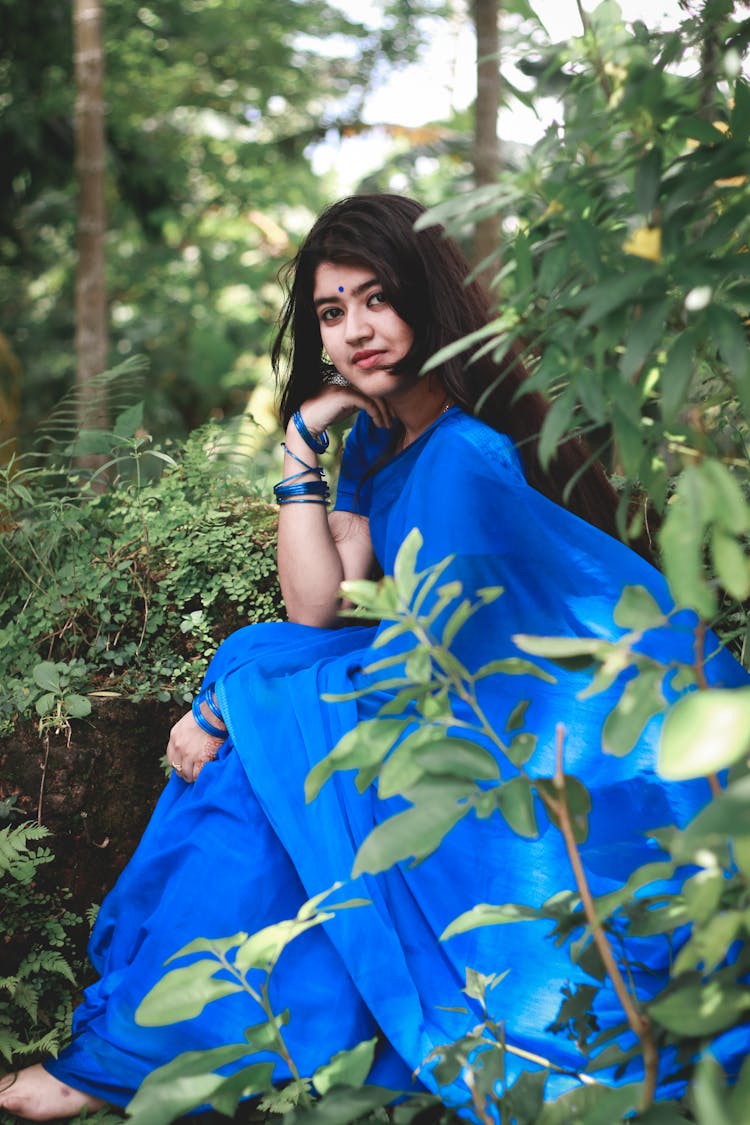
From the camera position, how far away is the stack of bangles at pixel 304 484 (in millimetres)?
2551

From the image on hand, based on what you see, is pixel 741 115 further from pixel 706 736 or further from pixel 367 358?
pixel 367 358

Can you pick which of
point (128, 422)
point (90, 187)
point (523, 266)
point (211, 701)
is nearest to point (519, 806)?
point (523, 266)

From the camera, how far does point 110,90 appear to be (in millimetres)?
10281

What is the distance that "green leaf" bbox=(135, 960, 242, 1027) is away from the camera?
1110 mm

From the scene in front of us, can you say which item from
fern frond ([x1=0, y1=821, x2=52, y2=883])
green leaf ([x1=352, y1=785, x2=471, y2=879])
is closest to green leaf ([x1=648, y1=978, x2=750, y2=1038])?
green leaf ([x1=352, y1=785, x2=471, y2=879])

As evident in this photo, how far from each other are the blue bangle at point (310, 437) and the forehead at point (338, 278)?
34cm

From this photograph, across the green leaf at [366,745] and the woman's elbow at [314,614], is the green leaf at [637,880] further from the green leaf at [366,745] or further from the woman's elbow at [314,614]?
the woman's elbow at [314,614]

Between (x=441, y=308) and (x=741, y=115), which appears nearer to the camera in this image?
(x=741, y=115)

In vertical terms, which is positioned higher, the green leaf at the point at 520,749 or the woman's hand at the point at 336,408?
the woman's hand at the point at 336,408

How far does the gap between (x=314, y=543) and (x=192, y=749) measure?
0.60m

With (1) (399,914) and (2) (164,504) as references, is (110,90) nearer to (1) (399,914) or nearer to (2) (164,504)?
(2) (164,504)

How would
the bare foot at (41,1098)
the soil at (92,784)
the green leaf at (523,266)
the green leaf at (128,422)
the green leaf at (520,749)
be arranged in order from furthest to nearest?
the green leaf at (128,422) < the soil at (92,784) < the bare foot at (41,1098) < the green leaf at (523,266) < the green leaf at (520,749)

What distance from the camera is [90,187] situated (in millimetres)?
6113

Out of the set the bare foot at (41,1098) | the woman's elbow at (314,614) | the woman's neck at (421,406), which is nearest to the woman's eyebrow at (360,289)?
the woman's neck at (421,406)
